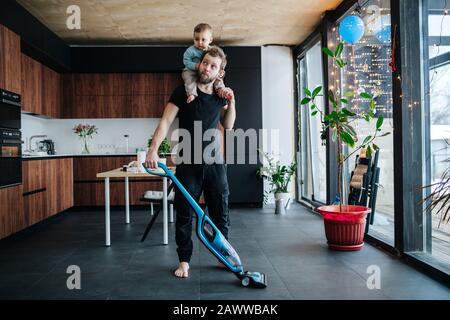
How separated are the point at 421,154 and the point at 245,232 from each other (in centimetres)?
208

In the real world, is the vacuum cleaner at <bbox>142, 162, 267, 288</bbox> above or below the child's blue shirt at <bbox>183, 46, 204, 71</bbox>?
below

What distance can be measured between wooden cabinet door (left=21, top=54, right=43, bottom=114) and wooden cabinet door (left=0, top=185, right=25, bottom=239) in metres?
1.41

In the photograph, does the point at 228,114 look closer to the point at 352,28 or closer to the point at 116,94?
the point at 352,28

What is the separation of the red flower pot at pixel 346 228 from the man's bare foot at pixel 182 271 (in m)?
1.46

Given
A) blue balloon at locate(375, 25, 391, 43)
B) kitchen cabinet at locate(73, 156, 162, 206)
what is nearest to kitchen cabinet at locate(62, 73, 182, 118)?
kitchen cabinet at locate(73, 156, 162, 206)

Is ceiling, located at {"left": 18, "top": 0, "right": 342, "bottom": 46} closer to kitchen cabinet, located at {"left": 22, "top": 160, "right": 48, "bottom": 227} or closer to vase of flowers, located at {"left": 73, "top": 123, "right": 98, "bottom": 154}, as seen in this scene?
vase of flowers, located at {"left": 73, "top": 123, "right": 98, "bottom": 154}

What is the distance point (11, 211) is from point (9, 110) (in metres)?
1.06

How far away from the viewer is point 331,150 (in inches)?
214

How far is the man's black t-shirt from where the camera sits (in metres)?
2.98

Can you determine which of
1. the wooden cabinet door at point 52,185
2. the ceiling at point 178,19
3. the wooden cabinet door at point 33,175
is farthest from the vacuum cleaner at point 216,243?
the wooden cabinet door at point 52,185

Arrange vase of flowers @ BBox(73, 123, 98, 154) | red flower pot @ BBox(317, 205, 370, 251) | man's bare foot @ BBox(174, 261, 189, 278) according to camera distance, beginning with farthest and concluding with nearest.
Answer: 1. vase of flowers @ BBox(73, 123, 98, 154)
2. red flower pot @ BBox(317, 205, 370, 251)
3. man's bare foot @ BBox(174, 261, 189, 278)

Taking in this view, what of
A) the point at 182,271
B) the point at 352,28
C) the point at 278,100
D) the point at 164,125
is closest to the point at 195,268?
the point at 182,271
